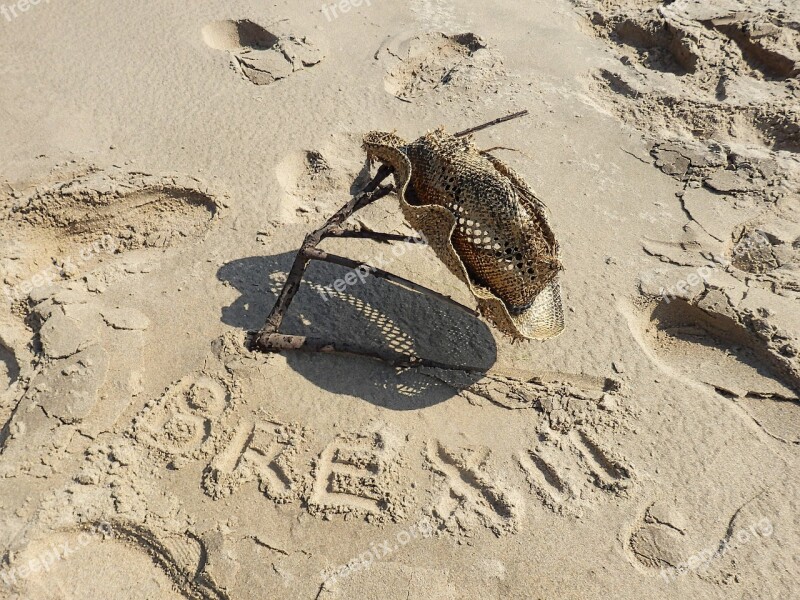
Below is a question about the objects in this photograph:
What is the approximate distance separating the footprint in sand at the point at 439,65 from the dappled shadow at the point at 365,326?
8.93 ft

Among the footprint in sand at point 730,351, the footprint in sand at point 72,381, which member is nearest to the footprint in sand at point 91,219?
the footprint in sand at point 72,381

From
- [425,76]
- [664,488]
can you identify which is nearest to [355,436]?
[664,488]

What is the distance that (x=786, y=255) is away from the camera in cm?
461

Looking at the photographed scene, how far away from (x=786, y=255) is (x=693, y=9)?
3759 millimetres

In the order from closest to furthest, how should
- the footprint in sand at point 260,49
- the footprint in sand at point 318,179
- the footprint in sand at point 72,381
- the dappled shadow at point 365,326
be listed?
1. the footprint in sand at point 72,381
2. the dappled shadow at point 365,326
3. the footprint in sand at point 318,179
4. the footprint in sand at point 260,49

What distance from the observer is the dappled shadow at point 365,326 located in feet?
12.1

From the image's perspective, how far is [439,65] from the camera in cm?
647

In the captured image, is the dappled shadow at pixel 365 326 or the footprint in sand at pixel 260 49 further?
the footprint in sand at pixel 260 49

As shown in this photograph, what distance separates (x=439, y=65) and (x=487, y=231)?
3.88m

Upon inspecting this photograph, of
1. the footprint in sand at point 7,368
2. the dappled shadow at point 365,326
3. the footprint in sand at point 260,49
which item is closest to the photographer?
the dappled shadow at point 365,326

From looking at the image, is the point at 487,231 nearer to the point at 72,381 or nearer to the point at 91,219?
the point at 72,381

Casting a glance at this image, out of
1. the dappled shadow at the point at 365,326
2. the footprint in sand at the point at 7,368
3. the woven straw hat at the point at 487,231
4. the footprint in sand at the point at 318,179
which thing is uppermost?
the woven straw hat at the point at 487,231

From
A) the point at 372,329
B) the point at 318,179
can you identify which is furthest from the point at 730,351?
the point at 318,179

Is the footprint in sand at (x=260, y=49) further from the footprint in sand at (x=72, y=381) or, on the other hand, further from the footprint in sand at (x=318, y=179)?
the footprint in sand at (x=72, y=381)
